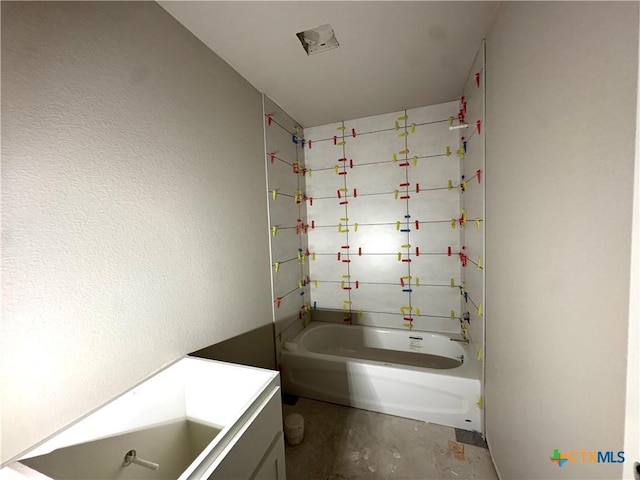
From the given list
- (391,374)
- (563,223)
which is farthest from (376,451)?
(563,223)

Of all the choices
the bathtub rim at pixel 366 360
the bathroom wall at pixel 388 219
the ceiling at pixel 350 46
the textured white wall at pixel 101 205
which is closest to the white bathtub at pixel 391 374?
the bathtub rim at pixel 366 360

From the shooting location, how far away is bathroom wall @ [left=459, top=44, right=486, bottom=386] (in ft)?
4.85

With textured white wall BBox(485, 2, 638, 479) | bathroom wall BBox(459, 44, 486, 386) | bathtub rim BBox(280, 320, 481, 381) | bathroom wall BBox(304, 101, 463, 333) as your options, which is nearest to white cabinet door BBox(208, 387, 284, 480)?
textured white wall BBox(485, 2, 638, 479)

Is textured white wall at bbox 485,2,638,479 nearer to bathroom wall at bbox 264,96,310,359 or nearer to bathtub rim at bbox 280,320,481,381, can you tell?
bathtub rim at bbox 280,320,481,381

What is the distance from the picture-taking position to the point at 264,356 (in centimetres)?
184

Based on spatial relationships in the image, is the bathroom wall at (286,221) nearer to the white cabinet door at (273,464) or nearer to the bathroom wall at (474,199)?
the white cabinet door at (273,464)

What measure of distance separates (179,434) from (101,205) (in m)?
1.00

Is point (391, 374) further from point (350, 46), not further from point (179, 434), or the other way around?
point (350, 46)

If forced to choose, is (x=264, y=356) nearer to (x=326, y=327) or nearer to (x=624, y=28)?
(x=326, y=327)

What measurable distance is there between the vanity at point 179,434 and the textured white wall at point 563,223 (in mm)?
931

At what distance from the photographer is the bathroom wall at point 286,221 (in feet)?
6.63

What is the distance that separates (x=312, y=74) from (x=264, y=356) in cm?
208

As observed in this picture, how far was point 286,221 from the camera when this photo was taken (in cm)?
226

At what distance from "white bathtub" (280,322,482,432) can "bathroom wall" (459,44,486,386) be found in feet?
0.81
